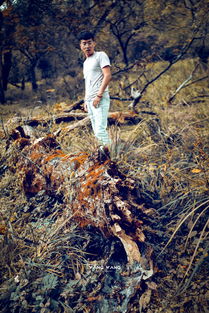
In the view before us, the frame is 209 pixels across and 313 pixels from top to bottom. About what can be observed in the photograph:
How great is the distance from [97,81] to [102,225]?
1.79 m

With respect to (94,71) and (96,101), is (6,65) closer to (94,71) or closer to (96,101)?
(94,71)

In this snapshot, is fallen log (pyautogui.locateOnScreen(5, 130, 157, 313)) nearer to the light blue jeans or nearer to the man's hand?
the light blue jeans

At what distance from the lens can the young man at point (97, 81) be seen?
2.65 metres

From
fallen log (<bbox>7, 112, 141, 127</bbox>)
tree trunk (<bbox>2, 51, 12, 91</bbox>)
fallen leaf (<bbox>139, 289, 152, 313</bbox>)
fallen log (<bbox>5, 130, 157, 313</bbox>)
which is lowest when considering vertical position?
fallen leaf (<bbox>139, 289, 152, 313</bbox>)

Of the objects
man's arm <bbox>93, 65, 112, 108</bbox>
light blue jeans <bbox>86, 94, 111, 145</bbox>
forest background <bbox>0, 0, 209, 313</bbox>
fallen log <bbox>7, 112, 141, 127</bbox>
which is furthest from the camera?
fallen log <bbox>7, 112, 141, 127</bbox>

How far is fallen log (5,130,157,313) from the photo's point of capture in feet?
5.43

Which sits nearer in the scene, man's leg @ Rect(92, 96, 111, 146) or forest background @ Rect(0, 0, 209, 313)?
forest background @ Rect(0, 0, 209, 313)

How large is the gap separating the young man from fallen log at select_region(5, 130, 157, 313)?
64 cm

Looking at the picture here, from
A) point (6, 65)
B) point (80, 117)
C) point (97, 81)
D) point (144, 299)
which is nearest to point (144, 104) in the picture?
point (80, 117)

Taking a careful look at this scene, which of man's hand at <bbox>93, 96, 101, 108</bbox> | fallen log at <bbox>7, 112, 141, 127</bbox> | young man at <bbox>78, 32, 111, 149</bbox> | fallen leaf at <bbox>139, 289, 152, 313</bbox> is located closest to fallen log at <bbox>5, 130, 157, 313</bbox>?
fallen leaf at <bbox>139, 289, 152, 313</bbox>

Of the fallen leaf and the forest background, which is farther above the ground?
→ the forest background

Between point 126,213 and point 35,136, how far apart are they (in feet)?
6.07

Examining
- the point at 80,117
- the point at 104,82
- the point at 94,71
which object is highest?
the point at 94,71

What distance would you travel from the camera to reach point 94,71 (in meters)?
2.77
